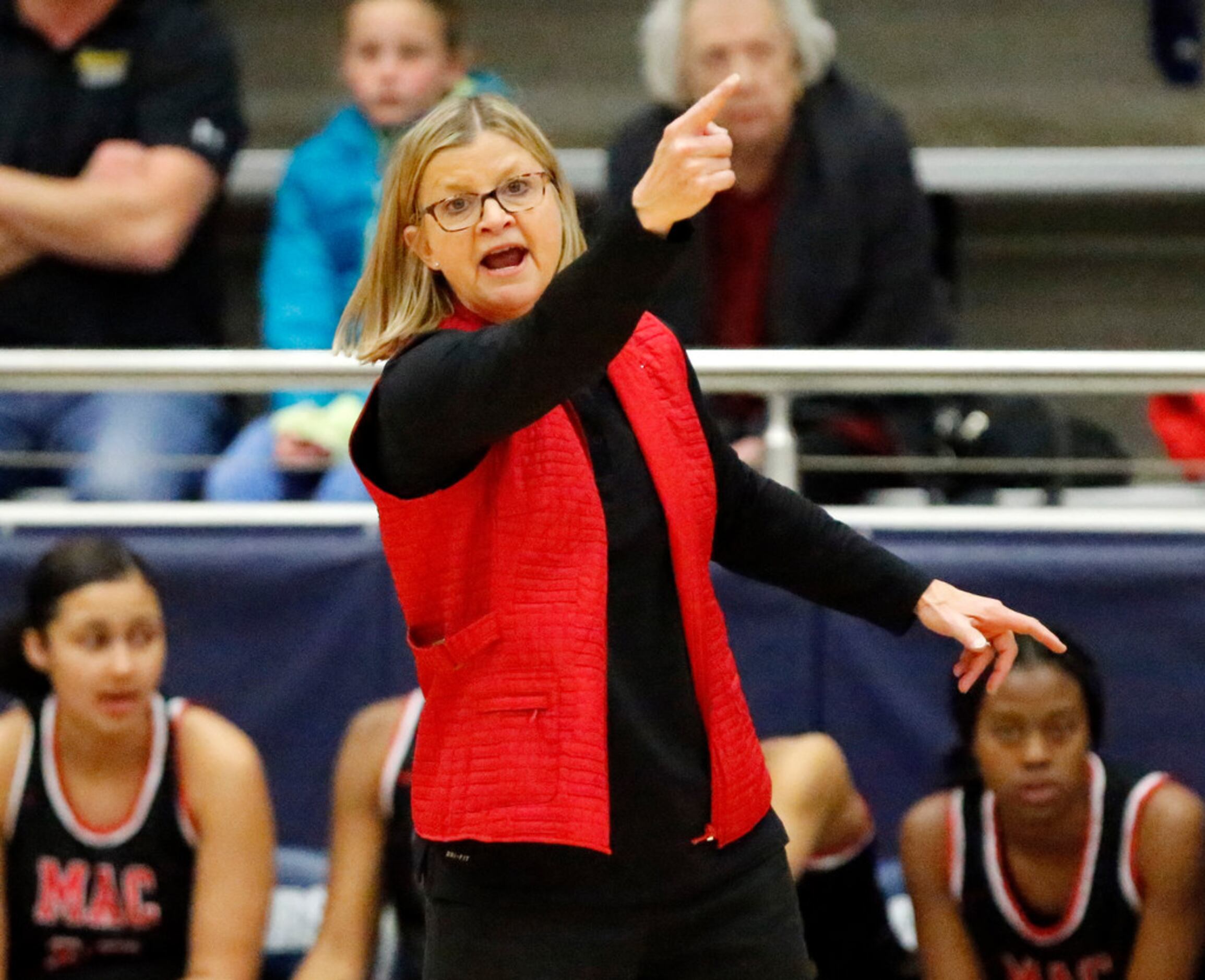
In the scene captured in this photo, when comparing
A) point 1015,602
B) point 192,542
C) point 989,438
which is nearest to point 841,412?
point 989,438

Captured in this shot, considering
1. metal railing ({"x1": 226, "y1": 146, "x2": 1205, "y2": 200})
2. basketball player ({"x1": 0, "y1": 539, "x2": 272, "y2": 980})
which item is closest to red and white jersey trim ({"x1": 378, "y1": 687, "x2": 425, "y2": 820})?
basketball player ({"x1": 0, "y1": 539, "x2": 272, "y2": 980})

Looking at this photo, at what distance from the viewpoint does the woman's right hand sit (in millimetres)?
1488

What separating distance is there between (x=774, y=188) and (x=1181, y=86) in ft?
6.38

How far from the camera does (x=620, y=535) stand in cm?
174

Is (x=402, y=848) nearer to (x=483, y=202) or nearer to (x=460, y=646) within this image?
(x=460, y=646)

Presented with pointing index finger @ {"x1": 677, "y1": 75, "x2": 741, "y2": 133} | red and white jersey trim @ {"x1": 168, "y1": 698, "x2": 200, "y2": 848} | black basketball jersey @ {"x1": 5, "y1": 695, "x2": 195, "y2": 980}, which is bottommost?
black basketball jersey @ {"x1": 5, "y1": 695, "x2": 195, "y2": 980}

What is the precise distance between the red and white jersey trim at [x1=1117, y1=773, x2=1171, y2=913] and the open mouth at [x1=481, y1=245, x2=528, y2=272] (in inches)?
61.0

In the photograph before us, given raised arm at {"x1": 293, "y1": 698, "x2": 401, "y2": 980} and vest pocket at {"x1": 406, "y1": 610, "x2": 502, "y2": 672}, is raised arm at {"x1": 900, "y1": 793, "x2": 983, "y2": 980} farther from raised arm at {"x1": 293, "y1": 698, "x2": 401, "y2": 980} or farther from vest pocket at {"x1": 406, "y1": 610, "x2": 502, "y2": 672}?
vest pocket at {"x1": 406, "y1": 610, "x2": 502, "y2": 672}

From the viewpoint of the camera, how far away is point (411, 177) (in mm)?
1765

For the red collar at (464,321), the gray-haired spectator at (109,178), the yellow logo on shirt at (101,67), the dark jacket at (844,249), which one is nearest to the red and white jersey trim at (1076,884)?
the dark jacket at (844,249)

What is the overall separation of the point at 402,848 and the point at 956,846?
84 cm

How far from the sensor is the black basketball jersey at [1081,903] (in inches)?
111

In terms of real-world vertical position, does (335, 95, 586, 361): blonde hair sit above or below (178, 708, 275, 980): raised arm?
above

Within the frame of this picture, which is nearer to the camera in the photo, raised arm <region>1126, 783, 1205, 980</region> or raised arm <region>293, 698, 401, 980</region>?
raised arm <region>1126, 783, 1205, 980</region>
